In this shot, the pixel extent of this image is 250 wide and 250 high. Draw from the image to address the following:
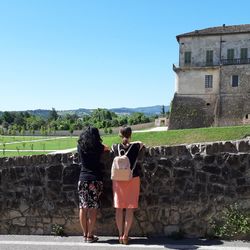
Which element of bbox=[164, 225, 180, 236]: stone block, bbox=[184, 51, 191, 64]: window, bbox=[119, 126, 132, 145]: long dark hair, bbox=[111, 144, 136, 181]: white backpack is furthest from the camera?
bbox=[184, 51, 191, 64]: window

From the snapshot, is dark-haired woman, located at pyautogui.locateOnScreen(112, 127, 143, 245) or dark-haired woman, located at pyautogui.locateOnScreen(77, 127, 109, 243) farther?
dark-haired woman, located at pyautogui.locateOnScreen(77, 127, 109, 243)

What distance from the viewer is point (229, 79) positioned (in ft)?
187

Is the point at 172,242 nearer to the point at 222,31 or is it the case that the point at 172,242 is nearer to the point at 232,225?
the point at 232,225

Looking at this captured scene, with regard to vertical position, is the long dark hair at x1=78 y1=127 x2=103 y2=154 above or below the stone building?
below

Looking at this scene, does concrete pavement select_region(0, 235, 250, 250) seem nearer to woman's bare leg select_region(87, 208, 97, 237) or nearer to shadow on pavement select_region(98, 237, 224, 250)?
shadow on pavement select_region(98, 237, 224, 250)

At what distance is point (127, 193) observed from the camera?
6633mm

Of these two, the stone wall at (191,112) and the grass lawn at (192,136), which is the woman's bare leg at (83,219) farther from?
the stone wall at (191,112)

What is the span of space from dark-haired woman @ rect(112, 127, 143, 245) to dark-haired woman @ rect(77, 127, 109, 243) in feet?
1.08

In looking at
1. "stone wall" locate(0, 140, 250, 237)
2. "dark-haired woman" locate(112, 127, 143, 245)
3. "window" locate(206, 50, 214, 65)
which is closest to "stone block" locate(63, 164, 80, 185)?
"stone wall" locate(0, 140, 250, 237)

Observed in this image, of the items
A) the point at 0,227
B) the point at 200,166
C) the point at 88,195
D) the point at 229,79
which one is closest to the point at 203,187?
the point at 200,166

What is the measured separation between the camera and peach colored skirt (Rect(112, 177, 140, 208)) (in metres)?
6.62

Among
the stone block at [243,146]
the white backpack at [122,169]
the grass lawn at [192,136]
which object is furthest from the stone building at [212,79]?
the white backpack at [122,169]

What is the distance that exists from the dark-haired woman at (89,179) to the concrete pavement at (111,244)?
274 mm

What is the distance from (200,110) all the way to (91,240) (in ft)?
175
